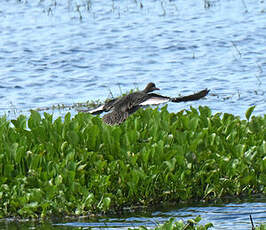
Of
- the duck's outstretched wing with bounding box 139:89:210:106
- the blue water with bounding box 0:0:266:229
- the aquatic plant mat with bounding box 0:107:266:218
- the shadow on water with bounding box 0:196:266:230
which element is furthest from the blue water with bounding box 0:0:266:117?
the shadow on water with bounding box 0:196:266:230

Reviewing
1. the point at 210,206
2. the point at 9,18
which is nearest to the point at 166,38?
the point at 9,18

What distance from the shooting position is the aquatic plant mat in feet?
27.9

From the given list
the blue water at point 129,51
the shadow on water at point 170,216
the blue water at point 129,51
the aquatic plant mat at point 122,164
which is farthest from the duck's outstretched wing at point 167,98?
the blue water at point 129,51

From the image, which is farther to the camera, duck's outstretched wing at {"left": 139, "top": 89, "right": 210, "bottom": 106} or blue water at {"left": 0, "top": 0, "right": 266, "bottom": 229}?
blue water at {"left": 0, "top": 0, "right": 266, "bottom": 229}

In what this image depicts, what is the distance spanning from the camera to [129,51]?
22.5 metres

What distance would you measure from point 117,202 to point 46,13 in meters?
21.5

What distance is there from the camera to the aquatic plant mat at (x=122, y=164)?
8492mm

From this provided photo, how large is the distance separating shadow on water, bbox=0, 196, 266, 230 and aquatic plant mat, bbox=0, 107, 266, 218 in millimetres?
135

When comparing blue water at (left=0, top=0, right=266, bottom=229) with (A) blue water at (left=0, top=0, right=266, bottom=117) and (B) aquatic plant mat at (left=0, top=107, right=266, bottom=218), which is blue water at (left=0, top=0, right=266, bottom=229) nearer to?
(A) blue water at (left=0, top=0, right=266, bottom=117)

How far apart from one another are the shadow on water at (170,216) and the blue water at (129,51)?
242 inches

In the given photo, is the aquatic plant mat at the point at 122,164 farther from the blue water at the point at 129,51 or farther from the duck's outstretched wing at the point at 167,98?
the blue water at the point at 129,51

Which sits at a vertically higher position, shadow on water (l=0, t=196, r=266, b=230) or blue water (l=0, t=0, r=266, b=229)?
shadow on water (l=0, t=196, r=266, b=230)

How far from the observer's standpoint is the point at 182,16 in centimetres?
2700

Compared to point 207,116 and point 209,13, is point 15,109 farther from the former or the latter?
point 209,13
